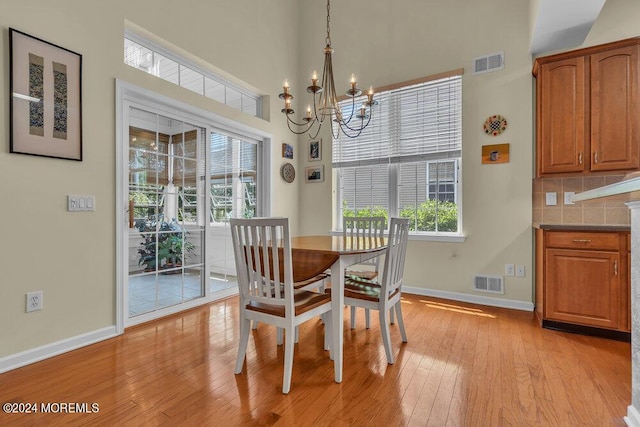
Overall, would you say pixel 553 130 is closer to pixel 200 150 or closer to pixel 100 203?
pixel 200 150

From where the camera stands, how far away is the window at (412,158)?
3508mm

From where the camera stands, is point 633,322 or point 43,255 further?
point 43,255

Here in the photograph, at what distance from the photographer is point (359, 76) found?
13.3 feet

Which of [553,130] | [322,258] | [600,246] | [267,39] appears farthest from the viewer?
[267,39]

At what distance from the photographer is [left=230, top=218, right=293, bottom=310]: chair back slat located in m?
1.69

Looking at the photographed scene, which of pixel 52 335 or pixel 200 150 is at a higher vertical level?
pixel 200 150

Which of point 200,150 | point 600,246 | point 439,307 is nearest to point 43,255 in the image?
point 200,150

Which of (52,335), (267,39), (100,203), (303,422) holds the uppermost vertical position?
(267,39)

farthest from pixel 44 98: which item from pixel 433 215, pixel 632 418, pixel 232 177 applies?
pixel 632 418

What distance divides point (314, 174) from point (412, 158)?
139cm

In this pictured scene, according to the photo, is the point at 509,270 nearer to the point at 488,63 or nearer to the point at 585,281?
the point at 585,281

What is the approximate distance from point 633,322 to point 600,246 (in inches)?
50.6

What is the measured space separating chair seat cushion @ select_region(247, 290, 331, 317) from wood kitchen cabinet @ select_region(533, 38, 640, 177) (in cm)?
242

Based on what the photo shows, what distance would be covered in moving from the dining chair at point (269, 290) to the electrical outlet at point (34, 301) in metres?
1.42
